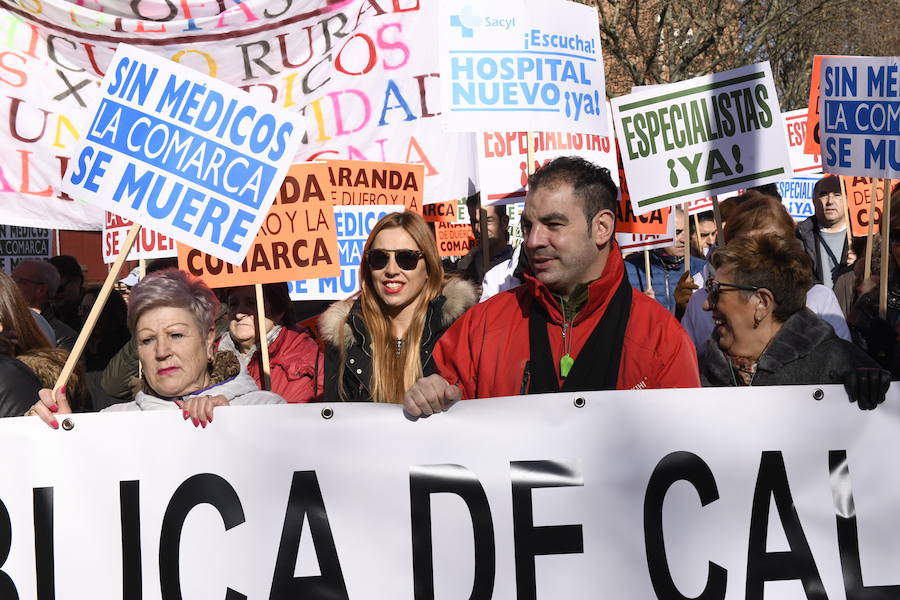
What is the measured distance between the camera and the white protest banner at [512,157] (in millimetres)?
7129

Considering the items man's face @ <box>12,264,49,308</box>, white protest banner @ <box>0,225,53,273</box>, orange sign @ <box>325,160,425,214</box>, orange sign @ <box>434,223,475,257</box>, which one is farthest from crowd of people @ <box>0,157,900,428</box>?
white protest banner @ <box>0,225,53,273</box>

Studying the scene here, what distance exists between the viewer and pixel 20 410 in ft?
12.9

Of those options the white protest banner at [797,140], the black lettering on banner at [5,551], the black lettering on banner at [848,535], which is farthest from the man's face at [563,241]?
the white protest banner at [797,140]

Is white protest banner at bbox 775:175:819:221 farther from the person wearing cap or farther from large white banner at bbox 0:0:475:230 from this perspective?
large white banner at bbox 0:0:475:230

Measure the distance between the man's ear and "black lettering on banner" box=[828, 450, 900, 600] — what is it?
873mm

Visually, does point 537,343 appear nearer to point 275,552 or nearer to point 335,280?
point 275,552

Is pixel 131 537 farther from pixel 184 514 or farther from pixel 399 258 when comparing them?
pixel 399 258

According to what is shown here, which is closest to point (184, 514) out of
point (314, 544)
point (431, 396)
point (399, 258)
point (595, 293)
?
point (314, 544)

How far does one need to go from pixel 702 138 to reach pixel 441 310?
2540mm

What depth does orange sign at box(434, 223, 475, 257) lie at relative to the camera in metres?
10.1

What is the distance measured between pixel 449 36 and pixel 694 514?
10.4 ft

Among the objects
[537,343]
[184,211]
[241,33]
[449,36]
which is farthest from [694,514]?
[241,33]

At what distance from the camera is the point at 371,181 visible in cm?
677

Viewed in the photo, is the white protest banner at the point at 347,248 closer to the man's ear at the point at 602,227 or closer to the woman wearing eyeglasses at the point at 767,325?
the woman wearing eyeglasses at the point at 767,325
